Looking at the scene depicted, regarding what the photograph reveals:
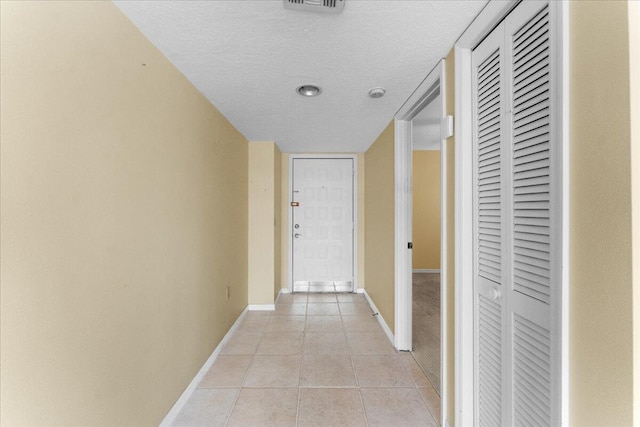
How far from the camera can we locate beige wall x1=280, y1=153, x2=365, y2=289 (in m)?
4.39

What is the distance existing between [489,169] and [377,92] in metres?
1.09

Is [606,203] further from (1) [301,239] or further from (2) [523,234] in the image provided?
(1) [301,239]

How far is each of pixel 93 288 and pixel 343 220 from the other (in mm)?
3567

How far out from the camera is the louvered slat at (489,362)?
1.23 metres

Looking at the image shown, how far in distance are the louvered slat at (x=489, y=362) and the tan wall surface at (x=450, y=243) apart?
193 mm

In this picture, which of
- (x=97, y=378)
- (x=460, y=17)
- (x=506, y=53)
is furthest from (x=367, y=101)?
(x=97, y=378)

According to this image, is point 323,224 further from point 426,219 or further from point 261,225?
point 426,219

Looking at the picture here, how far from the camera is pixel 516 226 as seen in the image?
3.64ft

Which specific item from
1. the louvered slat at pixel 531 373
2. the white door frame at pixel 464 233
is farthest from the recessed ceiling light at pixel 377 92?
the louvered slat at pixel 531 373

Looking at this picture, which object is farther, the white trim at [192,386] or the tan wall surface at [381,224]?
the tan wall surface at [381,224]

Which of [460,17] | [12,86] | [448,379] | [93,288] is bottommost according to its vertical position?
[448,379]

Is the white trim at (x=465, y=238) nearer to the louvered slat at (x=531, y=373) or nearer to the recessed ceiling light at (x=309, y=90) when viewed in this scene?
the louvered slat at (x=531, y=373)

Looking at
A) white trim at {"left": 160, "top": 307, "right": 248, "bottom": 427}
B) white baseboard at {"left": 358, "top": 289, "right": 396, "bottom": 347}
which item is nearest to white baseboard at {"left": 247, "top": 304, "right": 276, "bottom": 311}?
white trim at {"left": 160, "top": 307, "right": 248, "bottom": 427}

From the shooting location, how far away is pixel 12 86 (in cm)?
83
